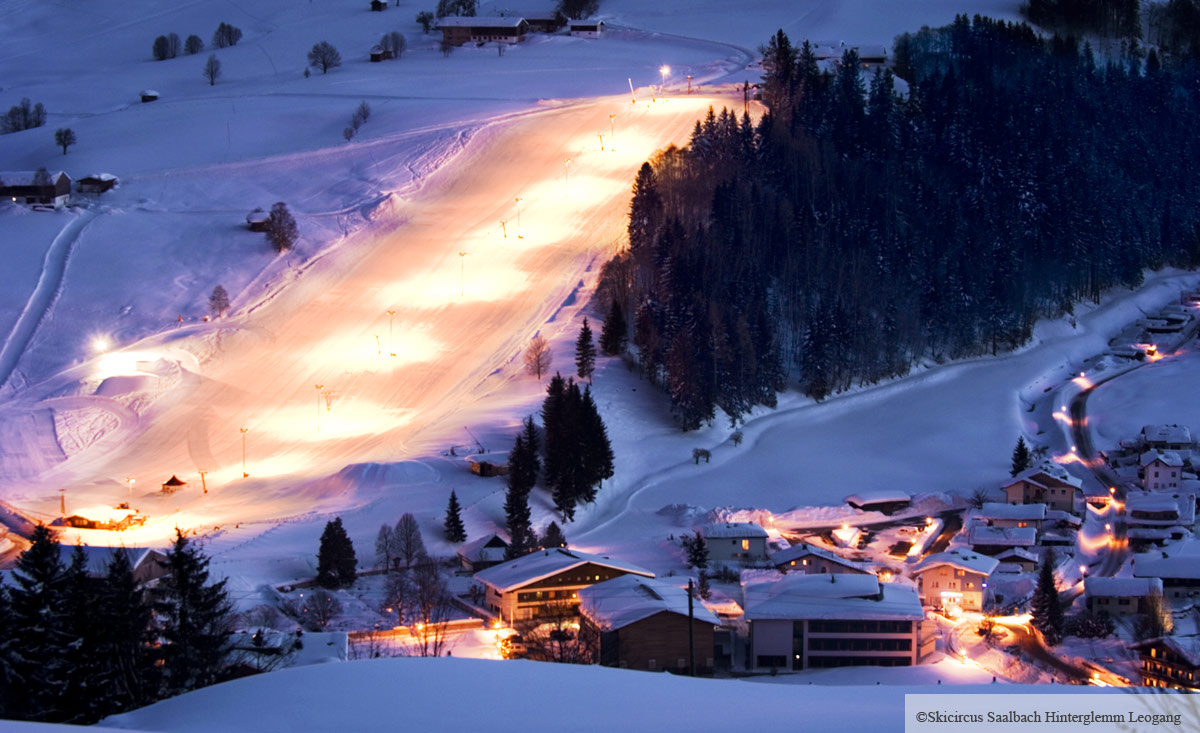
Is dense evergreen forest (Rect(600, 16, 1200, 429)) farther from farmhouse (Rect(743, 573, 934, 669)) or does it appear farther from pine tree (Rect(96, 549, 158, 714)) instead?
pine tree (Rect(96, 549, 158, 714))

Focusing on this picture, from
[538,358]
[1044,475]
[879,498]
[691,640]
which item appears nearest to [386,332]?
[538,358]

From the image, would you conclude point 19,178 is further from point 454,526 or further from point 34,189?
point 454,526

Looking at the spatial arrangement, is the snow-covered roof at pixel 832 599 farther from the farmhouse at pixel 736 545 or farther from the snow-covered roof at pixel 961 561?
the farmhouse at pixel 736 545

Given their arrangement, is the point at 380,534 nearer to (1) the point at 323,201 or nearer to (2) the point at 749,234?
(2) the point at 749,234

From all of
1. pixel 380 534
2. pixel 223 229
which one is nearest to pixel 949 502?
pixel 380 534

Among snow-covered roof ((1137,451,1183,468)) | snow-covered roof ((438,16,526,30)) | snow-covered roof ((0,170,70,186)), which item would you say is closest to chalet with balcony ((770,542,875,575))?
snow-covered roof ((1137,451,1183,468))
